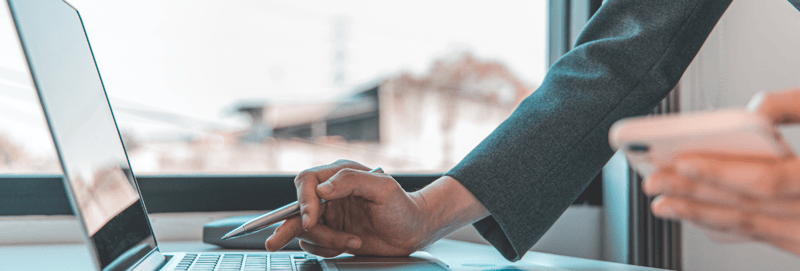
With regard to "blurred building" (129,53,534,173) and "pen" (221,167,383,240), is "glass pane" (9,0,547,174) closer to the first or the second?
"blurred building" (129,53,534,173)

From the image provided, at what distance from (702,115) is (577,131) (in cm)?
42

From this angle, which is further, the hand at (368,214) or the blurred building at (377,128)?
the blurred building at (377,128)

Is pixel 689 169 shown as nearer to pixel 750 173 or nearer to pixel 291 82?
pixel 750 173

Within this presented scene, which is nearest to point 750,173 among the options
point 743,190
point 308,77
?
point 743,190

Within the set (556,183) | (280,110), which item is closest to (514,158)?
(556,183)

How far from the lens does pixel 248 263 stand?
21.2 inches

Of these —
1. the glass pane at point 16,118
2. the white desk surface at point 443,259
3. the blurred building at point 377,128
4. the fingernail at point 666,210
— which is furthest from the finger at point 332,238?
the glass pane at point 16,118

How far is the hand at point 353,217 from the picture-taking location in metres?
0.56

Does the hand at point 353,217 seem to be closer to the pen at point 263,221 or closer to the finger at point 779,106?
the pen at point 263,221

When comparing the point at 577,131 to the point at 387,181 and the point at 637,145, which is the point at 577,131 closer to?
the point at 387,181

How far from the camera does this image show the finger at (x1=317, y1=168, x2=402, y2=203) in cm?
55

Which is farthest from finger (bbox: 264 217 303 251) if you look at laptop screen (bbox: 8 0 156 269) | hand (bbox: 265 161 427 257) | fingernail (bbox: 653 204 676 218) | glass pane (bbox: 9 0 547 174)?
glass pane (bbox: 9 0 547 174)

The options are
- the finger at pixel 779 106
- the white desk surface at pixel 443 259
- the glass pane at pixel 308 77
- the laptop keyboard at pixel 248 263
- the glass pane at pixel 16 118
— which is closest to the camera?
the finger at pixel 779 106

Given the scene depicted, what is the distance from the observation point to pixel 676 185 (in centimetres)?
25
